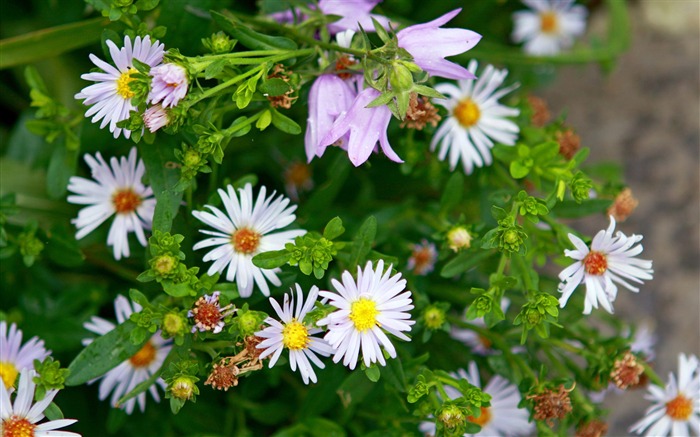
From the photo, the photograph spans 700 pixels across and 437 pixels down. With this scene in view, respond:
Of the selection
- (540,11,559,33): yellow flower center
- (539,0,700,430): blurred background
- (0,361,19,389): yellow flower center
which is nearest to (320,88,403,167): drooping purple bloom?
(0,361,19,389): yellow flower center

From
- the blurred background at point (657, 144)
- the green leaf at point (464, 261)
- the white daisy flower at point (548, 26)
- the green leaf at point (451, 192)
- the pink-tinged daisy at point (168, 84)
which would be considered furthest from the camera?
the white daisy flower at point (548, 26)

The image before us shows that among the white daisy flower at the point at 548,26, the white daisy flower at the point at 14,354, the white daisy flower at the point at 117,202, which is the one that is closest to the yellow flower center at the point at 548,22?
the white daisy flower at the point at 548,26

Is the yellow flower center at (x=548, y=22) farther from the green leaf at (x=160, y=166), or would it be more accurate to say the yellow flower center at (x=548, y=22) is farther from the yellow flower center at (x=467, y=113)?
the green leaf at (x=160, y=166)

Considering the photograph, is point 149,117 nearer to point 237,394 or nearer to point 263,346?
point 263,346

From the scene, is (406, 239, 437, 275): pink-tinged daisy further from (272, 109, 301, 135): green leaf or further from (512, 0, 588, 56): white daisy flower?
(512, 0, 588, 56): white daisy flower

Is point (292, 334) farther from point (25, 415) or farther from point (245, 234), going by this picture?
point (25, 415)

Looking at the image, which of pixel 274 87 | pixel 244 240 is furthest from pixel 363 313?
pixel 274 87
